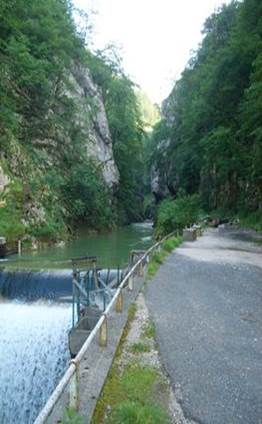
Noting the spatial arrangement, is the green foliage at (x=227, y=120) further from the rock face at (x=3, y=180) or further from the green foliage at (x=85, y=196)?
the rock face at (x=3, y=180)

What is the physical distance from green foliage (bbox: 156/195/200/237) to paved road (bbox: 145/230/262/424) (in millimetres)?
22011

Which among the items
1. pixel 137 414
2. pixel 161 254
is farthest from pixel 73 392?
pixel 161 254

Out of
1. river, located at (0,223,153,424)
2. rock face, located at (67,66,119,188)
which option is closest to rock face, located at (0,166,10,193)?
river, located at (0,223,153,424)

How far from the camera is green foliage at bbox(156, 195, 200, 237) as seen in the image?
38919 mm

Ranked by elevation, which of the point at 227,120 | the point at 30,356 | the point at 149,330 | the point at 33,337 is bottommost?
the point at 30,356

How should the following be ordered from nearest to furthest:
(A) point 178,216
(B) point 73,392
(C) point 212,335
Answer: (B) point 73,392 < (C) point 212,335 < (A) point 178,216

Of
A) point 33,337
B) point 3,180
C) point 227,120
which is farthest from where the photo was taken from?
point 227,120

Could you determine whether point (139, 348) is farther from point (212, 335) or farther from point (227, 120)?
point (227, 120)

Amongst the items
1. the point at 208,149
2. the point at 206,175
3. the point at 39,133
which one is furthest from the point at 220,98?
the point at 39,133

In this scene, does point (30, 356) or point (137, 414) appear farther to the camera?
point (30, 356)

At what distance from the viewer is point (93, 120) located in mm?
48406

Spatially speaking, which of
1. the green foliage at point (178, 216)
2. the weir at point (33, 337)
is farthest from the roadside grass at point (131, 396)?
the green foliage at point (178, 216)

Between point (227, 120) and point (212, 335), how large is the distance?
37561mm

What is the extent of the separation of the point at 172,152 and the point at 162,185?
795 cm
